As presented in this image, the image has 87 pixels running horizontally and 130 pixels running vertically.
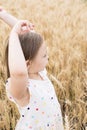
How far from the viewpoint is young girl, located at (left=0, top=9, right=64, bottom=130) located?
1602 millimetres

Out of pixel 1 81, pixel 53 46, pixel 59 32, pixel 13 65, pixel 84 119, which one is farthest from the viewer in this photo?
pixel 59 32

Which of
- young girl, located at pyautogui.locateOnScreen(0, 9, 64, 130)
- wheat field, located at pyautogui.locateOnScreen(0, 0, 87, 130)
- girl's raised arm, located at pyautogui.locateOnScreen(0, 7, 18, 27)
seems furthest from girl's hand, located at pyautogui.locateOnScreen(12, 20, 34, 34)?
wheat field, located at pyautogui.locateOnScreen(0, 0, 87, 130)

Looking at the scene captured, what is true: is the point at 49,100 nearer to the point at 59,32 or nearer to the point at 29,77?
the point at 29,77

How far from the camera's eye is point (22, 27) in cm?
169

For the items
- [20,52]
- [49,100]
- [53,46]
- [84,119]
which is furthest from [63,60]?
[20,52]

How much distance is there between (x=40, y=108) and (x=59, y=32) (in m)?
1.53

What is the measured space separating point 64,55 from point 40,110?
0.98m

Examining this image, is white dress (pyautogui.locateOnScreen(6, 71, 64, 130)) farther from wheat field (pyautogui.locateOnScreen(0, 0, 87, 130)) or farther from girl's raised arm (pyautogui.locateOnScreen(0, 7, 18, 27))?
girl's raised arm (pyautogui.locateOnScreen(0, 7, 18, 27))

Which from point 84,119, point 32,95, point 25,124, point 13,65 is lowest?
point 84,119

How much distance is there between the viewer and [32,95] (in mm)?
1741

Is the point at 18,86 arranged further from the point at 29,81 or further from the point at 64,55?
the point at 64,55

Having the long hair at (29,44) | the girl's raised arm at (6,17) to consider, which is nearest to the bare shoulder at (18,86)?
the long hair at (29,44)

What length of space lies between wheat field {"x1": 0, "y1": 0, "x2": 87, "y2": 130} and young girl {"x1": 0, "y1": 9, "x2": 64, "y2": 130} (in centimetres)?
11

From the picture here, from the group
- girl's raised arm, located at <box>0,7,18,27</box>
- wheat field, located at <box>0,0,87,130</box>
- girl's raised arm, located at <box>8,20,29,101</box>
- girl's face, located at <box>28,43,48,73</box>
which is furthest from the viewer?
wheat field, located at <box>0,0,87,130</box>
